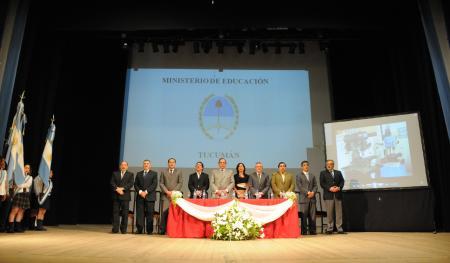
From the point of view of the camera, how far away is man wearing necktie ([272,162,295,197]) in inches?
259

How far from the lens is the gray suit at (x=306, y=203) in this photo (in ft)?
21.7

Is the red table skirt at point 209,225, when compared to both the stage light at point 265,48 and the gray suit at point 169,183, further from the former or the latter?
the stage light at point 265,48

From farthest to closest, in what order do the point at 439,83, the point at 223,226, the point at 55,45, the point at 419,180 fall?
the point at 55,45, the point at 419,180, the point at 223,226, the point at 439,83

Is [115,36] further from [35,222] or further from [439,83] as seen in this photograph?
[439,83]

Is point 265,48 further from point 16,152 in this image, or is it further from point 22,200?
point 22,200

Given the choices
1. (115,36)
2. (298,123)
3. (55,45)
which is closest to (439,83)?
(298,123)

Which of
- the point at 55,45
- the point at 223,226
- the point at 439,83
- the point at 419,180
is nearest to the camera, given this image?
the point at 439,83

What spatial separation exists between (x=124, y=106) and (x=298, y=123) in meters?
3.73

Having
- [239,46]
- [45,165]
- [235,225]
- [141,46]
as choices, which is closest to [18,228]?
[45,165]

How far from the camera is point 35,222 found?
694 cm

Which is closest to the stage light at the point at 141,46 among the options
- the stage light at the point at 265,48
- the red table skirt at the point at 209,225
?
the stage light at the point at 265,48

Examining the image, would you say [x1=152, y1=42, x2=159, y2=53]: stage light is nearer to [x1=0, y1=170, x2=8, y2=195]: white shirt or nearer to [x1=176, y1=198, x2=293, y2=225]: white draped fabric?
[x1=0, y1=170, x2=8, y2=195]: white shirt

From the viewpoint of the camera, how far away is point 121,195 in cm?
655

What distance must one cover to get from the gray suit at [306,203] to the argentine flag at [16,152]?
4.68m
